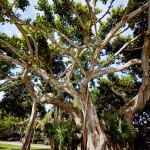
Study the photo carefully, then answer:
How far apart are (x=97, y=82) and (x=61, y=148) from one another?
10.3 m

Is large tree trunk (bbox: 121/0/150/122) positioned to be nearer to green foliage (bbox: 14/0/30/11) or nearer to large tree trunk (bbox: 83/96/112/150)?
large tree trunk (bbox: 83/96/112/150)

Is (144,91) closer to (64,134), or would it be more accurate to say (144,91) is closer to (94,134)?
(94,134)

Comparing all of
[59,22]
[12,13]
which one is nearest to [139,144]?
[59,22]

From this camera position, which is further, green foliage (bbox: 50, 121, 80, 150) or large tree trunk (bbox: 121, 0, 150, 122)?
green foliage (bbox: 50, 121, 80, 150)

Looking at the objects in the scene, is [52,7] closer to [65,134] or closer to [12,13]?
[12,13]

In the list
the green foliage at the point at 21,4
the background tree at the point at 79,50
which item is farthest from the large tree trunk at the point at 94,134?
the green foliage at the point at 21,4

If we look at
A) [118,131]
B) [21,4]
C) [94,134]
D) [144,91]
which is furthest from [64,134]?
[21,4]

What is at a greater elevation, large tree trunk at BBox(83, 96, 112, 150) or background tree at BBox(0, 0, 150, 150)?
background tree at BBox(0, 0, 150, 150)

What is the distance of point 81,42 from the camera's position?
1473 centimetres

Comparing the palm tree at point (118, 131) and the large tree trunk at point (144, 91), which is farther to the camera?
the palm tree at point (118, 131)

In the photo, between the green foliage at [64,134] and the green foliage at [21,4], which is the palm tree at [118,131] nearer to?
the green foliage at [64,134]

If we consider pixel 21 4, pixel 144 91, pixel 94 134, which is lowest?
pixel 94 134

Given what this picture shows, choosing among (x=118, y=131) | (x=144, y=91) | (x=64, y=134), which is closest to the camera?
(x=144, y=91)

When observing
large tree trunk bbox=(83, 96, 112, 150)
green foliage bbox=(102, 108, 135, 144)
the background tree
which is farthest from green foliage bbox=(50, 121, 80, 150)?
large tree trunk bbox=(83, 96, 112, 150)
